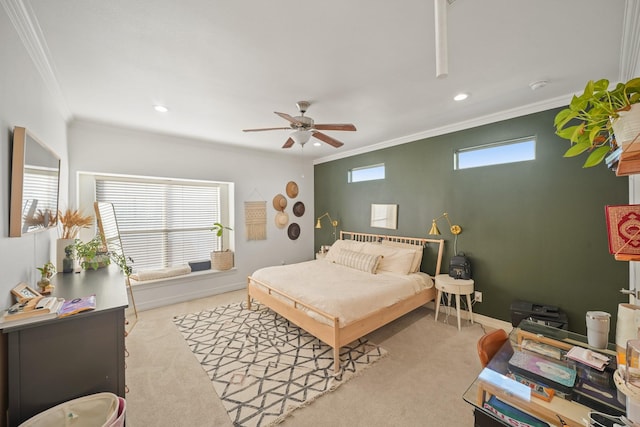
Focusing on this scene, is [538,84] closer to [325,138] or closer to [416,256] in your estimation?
[325,138]

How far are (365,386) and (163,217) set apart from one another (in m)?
4.01

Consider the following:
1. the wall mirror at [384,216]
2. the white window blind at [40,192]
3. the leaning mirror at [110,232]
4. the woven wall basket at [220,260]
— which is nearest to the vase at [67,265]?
the leaning mirror at [110,232]

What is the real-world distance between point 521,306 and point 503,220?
3.37ft

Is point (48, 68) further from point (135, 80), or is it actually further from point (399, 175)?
point (399, 175)

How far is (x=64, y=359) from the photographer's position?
1439 mm

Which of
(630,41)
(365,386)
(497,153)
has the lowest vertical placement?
(365,386)

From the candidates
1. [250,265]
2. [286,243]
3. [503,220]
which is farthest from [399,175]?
[250,265]

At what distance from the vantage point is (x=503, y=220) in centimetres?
321

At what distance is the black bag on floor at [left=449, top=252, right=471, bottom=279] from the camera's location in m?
3.36

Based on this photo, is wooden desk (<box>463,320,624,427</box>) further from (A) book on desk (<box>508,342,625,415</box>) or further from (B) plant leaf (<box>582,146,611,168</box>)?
(B) plant leaf (<box>582,146,611,168</box>)

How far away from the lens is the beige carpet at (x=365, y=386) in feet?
6.12

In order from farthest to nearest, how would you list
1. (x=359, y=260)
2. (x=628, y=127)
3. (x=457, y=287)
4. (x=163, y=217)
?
(x=163, y=217) → (x=359, y=260) → (x=457, y=287) → (x=628, y=127)

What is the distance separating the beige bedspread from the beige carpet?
53 cm

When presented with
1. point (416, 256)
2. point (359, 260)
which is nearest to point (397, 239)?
point (416, 256)
